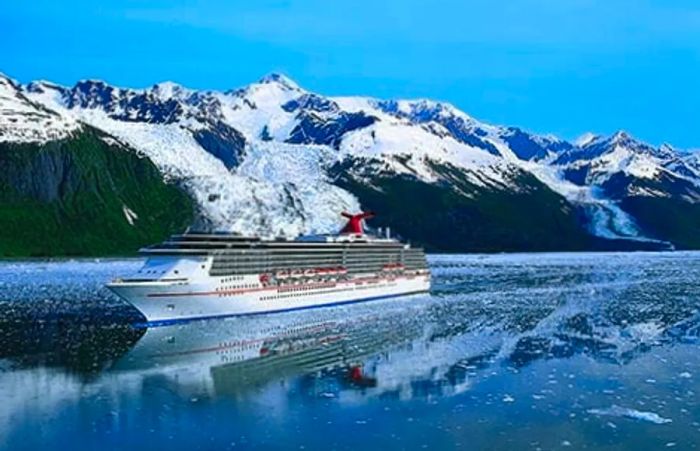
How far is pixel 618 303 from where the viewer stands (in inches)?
3947

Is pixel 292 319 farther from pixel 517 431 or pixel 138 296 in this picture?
pixel 517 431

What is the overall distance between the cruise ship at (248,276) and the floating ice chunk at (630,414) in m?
47.7

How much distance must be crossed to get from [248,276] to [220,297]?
5522mm

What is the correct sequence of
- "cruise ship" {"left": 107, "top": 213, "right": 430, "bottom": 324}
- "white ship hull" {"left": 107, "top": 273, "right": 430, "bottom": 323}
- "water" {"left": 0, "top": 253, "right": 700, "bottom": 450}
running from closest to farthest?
"water" {"left": 0, "top": 253, "right": 700, "bottom": 450} < "white ship hull" {"left": 107, "top": 273, "right": 430, "bottom": 323} < "cruise ship" {"left": 107, "top": 213, "right": 430, "bottom": 324}

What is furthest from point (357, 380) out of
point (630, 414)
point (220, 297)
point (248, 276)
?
point (248, 276)

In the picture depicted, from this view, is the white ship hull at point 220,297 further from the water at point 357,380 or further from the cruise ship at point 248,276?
the water at point 357,380

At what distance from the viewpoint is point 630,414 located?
136 ft

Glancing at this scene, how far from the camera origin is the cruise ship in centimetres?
8138

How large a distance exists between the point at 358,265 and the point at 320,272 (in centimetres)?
1168

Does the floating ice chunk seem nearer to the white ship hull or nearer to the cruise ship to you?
the white ship hull

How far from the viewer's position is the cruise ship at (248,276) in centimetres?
8138

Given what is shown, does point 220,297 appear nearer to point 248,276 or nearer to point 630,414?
point 248,276

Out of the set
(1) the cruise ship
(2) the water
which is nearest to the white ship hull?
(1) the cruise ship

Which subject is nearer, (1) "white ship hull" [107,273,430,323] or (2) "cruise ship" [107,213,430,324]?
(1) "white ship hull" [107,273,430,323]
